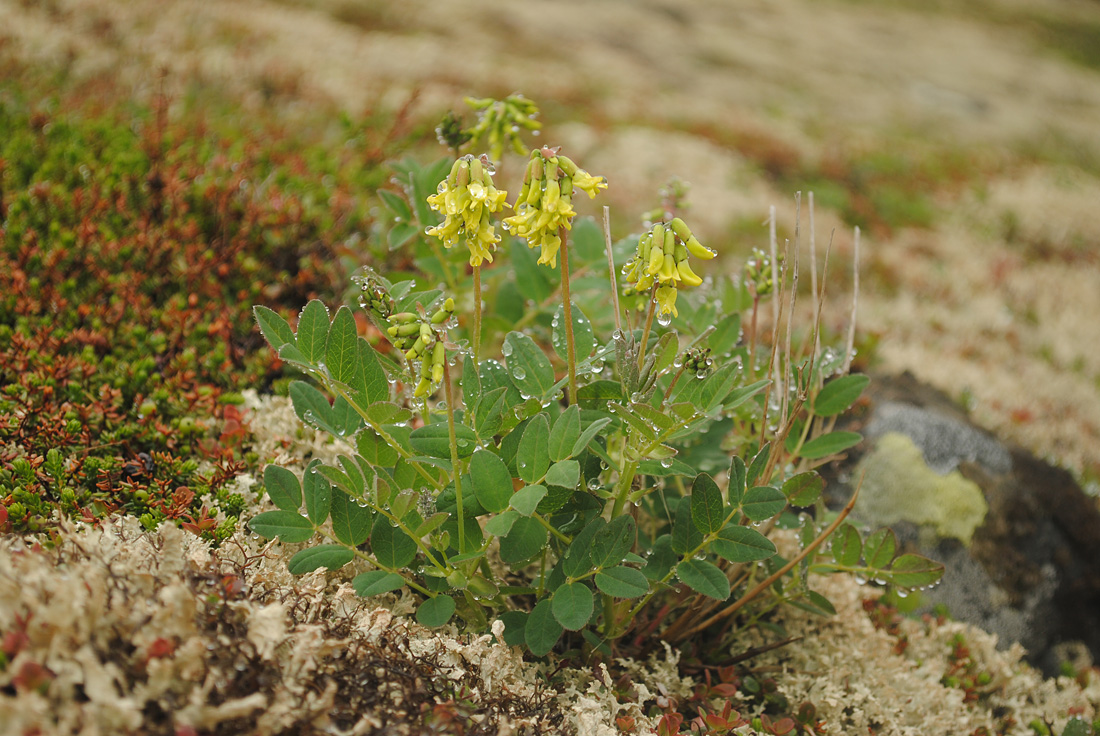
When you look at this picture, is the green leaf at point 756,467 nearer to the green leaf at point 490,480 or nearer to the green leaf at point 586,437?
the green leaf at point 586,437

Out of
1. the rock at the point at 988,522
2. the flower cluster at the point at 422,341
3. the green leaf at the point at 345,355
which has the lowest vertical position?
the rock at the point at 988,522

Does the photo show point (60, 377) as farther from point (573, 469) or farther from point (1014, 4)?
point (1014, 4)

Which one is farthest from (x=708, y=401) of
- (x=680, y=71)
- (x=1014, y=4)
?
(x=1014, y=4)

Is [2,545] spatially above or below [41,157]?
below

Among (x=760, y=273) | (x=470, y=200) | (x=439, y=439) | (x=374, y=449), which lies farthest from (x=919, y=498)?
(x=470, y=200)

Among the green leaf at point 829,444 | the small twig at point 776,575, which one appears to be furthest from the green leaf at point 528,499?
the green leaf at point 829,444

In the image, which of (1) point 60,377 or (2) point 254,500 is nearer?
(2) point 254,500

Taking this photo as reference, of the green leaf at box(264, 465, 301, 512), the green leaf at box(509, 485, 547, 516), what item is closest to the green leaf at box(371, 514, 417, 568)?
the green leaf at box(264, 465, 301, 512)
